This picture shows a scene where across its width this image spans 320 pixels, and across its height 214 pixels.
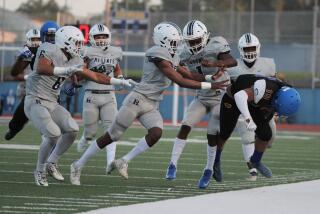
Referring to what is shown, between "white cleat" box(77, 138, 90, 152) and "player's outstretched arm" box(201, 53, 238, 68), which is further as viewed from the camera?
"white cleat" box(77, 138, 90, 152)

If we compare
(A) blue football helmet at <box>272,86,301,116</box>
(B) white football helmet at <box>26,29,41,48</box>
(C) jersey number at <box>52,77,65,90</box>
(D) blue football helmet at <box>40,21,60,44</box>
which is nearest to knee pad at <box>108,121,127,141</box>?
(C) jersey number at <box>52,77,65,90</box>

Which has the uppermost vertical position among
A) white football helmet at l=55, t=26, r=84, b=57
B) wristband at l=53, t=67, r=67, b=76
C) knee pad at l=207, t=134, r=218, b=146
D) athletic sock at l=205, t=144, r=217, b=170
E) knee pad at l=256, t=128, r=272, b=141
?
white football helmet at l=55, t=26, r=84, b=57

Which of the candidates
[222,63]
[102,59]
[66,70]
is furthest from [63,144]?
[102,59]

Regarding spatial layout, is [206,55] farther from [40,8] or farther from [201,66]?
[40,8]

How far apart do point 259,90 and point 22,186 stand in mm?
2607

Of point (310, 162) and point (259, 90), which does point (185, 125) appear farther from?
point (310, 162)

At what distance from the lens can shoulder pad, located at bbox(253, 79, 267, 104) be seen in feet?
37.1

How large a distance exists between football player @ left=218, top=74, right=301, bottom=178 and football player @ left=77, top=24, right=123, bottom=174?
7.42 feet

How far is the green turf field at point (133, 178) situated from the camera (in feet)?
33.1

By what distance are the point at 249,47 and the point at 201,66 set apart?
0.60 m

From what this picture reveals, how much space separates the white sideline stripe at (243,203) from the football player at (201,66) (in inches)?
40.3

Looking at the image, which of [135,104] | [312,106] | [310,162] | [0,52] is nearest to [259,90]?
[135,104]

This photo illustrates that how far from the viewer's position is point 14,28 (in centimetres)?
3484

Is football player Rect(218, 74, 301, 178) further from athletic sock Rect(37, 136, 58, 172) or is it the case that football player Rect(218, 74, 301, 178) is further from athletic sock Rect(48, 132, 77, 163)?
athletic sock Rect(37, 136, 58, 172)
